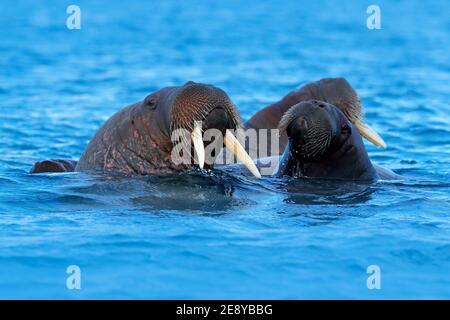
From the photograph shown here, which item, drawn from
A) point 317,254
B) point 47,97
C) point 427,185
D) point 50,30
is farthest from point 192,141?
point 50,30

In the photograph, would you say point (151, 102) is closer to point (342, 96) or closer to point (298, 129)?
point (298, 129)

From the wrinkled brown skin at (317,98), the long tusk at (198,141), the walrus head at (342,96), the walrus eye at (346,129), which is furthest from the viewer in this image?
the wrinkled brown skin at (317,98)

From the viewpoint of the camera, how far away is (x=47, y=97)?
18656mm

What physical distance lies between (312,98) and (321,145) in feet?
9.43

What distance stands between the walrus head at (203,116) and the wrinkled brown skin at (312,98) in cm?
288

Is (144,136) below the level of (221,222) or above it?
above

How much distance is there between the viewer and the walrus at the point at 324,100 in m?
11.0

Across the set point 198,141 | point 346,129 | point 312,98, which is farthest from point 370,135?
point 198,141

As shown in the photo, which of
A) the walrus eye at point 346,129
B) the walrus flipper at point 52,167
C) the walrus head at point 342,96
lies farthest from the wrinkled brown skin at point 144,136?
the walrus head at point 342,96

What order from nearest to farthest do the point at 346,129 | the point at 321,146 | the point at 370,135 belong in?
the point at 321,146
the point at 346,129
the point at 370,135

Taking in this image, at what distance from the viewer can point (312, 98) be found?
11695 mm

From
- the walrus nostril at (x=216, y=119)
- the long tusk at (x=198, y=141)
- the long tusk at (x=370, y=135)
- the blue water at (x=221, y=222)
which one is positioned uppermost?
the walrus nostril at (x=216, y=119)

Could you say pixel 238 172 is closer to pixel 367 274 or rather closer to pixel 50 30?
pixel 367 274

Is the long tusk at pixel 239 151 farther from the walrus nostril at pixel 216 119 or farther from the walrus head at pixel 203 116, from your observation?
the walrus nostril at pixel 216 119
